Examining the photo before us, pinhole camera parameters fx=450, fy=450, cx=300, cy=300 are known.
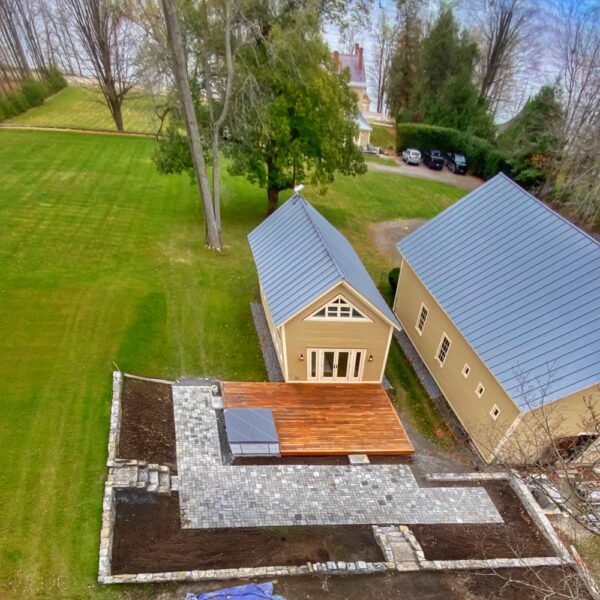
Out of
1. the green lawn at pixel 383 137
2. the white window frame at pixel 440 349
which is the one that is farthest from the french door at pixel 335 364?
the green lawn at pixel 383 137

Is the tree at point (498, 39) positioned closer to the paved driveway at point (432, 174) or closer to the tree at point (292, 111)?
the paved driveway at point (432, 174)

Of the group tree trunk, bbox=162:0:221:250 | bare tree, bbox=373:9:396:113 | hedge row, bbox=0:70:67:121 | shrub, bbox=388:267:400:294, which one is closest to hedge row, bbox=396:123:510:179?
bare tree, bbox=373:9:396:113

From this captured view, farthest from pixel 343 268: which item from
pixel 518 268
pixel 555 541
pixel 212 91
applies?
pixel 212 91

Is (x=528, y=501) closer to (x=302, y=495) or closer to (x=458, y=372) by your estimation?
(x=458, y=372)

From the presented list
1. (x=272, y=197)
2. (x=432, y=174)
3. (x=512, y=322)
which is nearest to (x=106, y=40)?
(x=272, y=197)

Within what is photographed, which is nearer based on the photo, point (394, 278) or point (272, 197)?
point (394, 278)

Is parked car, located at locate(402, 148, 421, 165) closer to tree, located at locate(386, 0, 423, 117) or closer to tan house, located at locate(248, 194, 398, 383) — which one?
tree, located at locate(386, 0, 423, 117)

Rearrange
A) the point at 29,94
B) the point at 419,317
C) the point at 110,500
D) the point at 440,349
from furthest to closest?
the point at 29,94, the point at 419,317, the point at 440,349, the point at 110,500
